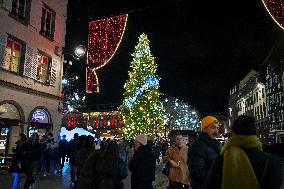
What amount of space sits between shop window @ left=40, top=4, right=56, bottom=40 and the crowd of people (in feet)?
42.7

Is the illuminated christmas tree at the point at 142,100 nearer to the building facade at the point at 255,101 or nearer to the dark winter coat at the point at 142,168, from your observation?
the building facade at the point at 255,101

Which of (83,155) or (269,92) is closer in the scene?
(83,155)

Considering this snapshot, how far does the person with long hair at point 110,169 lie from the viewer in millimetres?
6707

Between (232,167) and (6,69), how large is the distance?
18794 millimetres

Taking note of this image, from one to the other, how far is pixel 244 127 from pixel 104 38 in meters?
18.4

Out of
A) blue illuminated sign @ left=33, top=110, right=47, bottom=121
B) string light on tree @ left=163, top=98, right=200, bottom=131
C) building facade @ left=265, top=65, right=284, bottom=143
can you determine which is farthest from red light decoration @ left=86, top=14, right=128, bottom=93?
string light on tree @ left=163, top=98, right=200, bottom=131

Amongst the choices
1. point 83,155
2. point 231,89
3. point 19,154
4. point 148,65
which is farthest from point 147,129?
point 231,89

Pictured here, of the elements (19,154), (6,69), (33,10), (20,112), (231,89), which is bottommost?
(19,154)

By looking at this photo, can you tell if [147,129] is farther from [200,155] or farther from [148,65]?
[200,155]

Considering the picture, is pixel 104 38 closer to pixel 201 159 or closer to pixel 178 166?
pixel 178 166

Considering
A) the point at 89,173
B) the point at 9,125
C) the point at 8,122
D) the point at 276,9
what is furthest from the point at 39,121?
the point at 89,173

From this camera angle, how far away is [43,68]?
24.4 meters

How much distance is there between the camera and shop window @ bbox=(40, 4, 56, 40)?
2421cm

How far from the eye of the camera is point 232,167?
3.19 metres
